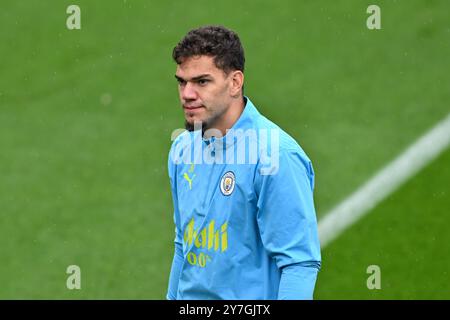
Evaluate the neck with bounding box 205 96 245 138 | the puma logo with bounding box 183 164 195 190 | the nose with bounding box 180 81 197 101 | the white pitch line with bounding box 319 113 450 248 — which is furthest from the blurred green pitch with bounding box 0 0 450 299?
the nose with bounding box 180 81 197 101

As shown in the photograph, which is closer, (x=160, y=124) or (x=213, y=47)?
(x=213, y=47)

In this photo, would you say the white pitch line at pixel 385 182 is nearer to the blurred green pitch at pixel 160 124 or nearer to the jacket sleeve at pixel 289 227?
the blurred green pitch at pixel 160 124

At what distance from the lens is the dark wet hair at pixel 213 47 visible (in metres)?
4.49

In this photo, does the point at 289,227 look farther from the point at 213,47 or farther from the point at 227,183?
the point at 213,47

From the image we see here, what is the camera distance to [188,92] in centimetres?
448

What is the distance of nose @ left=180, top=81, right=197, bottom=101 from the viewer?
448 centimetres

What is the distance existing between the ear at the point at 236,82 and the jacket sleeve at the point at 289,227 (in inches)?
15.8

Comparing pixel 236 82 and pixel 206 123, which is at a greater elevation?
pixel 236 82

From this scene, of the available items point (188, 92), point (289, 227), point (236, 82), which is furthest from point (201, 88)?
point (289, 227)

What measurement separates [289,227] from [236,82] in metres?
0.69

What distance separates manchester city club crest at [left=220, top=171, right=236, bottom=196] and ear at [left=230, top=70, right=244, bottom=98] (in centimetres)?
35

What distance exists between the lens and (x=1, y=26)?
902 cm

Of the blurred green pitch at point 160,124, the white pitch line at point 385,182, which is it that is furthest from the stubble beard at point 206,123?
the white pitch line at point 385,182
